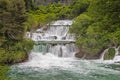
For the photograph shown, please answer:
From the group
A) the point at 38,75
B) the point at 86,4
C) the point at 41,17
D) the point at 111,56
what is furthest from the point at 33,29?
the point at 38,75

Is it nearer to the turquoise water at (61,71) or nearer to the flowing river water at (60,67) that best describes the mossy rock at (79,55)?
the flowing river water at (60,67)

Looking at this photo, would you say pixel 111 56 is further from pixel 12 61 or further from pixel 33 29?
pixel 33 29

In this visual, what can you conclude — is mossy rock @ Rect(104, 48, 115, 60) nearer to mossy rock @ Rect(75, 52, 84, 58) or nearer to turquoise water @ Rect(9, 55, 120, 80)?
turquoise water @ Rect(9, 55, 120, 80)

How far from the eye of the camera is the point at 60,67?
1967cm

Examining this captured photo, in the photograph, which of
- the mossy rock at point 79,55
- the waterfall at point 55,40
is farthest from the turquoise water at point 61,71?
the waterfall at point 55,40

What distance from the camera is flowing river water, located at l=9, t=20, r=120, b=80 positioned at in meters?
16.5

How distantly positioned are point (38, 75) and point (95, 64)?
606cm

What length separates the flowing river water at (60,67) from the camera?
1647 centimetres

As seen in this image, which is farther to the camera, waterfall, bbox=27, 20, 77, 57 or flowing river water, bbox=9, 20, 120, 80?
waterfall, bbox=27, 20, 77, 57

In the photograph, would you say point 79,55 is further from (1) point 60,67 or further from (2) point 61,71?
(2) point 61,71

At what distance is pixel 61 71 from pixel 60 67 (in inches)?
61.7

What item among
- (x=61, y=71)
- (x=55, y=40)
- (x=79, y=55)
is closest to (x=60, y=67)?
(x=61, y=71)

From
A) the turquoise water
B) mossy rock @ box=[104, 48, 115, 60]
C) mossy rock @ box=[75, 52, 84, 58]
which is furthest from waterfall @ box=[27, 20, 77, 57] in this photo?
mossy rock @ box=[104, 48, 115, 60]

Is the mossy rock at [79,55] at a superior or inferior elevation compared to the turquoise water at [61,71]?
superior
